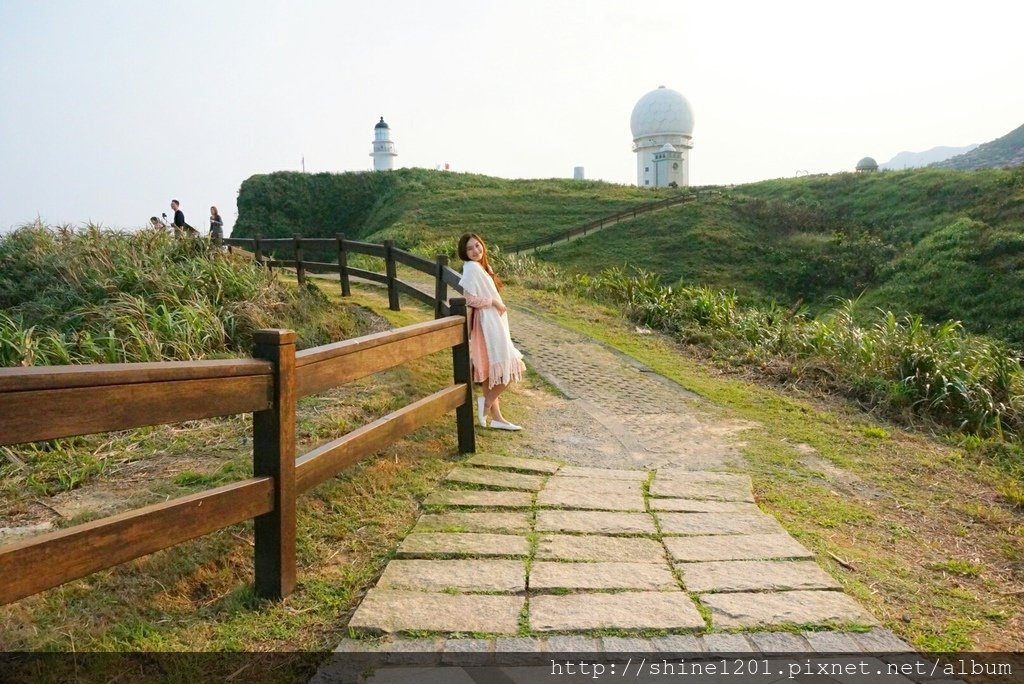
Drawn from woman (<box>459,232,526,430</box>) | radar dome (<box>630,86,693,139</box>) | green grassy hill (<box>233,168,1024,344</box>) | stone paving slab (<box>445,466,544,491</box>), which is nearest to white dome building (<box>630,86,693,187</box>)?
radar dome (<box>630,86,693,139</box>)

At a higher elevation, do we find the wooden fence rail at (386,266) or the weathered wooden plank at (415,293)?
the wooden fence rail at (386,266)

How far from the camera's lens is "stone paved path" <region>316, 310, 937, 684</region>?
2797 millimetres

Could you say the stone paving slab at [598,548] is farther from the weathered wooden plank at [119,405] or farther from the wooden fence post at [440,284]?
the wooden fence post at [440,284]

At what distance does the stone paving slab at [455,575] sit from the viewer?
322cm

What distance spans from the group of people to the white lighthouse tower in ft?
153

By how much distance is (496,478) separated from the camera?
4.74 m

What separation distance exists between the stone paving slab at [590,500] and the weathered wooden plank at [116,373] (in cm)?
196

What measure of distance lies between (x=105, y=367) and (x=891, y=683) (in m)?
2.77

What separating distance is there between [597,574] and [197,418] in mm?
1817

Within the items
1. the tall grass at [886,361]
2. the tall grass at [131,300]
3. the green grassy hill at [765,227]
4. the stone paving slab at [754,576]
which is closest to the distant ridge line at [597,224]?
the green grassy hill at [765,227]

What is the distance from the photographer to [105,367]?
94.0 inches

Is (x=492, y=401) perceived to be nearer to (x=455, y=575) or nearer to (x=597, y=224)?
(x=455, y=575)

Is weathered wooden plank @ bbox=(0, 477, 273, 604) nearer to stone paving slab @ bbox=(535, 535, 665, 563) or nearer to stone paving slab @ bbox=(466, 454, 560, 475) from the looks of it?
stone paving slab @ bbox=(535, 535, 665, 563)

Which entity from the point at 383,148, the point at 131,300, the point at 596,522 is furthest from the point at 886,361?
the point at 383,148
